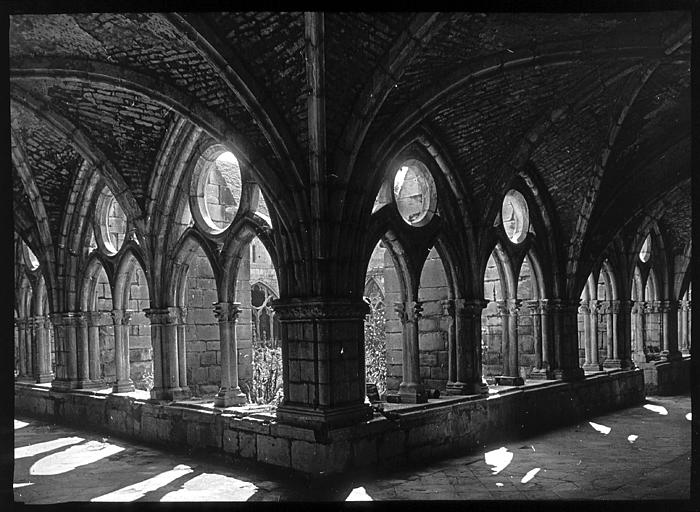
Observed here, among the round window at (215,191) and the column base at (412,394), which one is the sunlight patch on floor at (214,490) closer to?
the column base at (412,394)

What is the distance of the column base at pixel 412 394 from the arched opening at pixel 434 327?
3.89 ft

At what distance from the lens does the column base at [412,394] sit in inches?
307

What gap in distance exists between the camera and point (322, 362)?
6539 millimetres

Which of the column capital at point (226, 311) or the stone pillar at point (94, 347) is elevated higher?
the column capital at point (226, 311)

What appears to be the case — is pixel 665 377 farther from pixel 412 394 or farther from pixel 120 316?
pixel 120 316

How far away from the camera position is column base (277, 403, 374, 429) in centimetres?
643

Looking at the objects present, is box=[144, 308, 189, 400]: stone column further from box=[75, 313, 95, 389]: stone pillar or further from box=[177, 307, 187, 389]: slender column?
box=[75, 313, 95, 389]: stone pillar

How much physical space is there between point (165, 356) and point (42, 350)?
16.4ft

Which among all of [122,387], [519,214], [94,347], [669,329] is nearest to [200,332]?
[122,387]

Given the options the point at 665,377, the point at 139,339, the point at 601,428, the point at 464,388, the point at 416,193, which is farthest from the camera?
the point at 665,377

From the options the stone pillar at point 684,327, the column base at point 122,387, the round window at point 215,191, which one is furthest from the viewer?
the stone pillar at point 684,327

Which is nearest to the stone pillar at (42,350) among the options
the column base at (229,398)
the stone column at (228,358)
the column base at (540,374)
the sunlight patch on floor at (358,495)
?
the stone column at (228,358)

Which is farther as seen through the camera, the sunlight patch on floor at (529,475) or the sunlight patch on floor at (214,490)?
the sunlight patch on floor at (529,475)

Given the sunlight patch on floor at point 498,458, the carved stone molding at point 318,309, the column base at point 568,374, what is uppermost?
the carved stone molding at point 318,309
